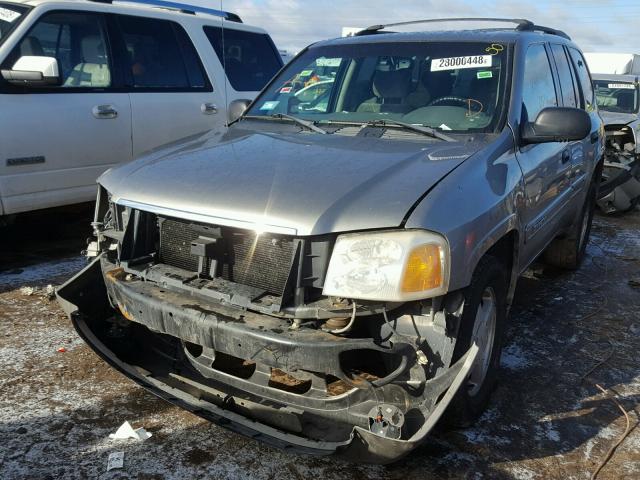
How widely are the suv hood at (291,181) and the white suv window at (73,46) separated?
7.43 ft

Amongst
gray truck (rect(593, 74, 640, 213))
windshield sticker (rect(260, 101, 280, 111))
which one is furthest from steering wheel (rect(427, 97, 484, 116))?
gray truck (rect(593, 74, 640, 213))

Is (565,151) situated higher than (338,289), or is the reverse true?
(565,151)

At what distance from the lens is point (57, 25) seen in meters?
4.93

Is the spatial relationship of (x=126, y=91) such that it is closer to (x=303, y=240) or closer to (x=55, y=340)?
(x=55, y=340)

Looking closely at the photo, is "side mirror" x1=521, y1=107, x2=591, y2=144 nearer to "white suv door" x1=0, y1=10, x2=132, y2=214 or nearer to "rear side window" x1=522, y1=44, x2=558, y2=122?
"rear side window" x1=522, y1=44, x2=558, y2=122

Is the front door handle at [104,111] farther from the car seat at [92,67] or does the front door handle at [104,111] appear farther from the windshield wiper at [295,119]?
the windshield wiper at [295,119]

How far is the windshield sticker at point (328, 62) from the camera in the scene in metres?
4.21

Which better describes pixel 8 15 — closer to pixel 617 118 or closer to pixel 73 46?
pixel 73 46

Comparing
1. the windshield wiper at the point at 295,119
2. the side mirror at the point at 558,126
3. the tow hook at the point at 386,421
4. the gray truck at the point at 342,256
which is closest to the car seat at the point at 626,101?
the gray truck at the point at 342,256

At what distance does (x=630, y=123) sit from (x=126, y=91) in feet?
21.5

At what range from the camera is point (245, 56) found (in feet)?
21.7

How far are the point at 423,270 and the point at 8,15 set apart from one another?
13.6ft

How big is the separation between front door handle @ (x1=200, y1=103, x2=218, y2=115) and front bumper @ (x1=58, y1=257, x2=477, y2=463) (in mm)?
3270

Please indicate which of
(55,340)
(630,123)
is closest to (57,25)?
(55,340)
